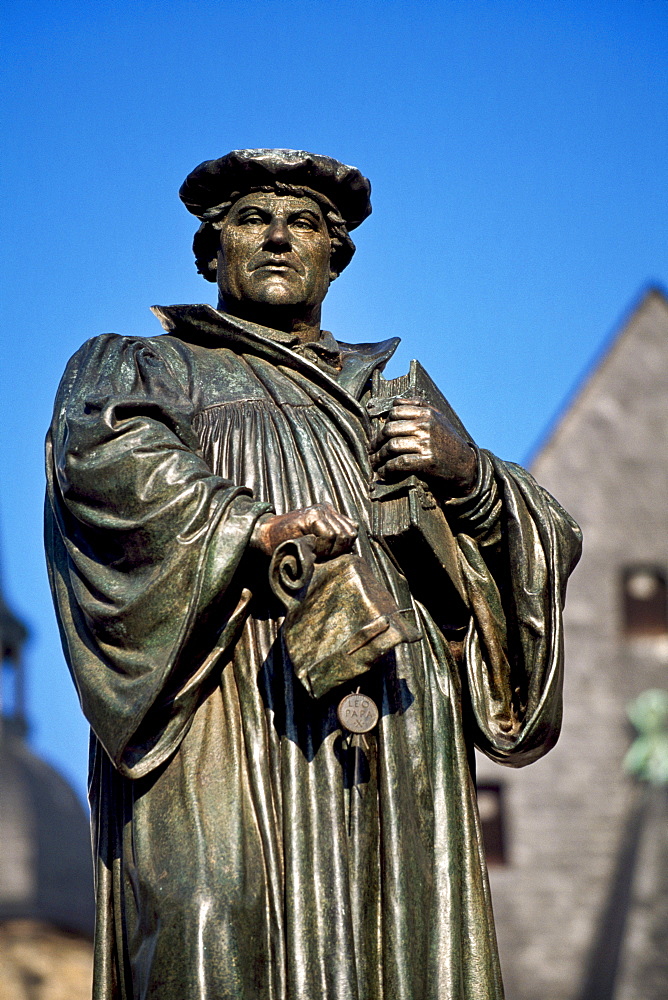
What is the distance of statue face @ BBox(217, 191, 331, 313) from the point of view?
6574mm

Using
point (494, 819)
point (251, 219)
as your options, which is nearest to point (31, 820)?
point (494, 819)

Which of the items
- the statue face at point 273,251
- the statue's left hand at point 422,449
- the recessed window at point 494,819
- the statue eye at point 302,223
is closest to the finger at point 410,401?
the statue's left hand at point 422,449

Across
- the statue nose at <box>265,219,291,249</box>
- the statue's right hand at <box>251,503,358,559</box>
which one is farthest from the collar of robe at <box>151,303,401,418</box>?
the statue's right hand at <box>251,503,358,559</box>

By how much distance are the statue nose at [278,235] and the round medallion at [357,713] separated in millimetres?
1482

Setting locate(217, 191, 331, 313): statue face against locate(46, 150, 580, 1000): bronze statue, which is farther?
locate(217, 191, 331, 313): statue face

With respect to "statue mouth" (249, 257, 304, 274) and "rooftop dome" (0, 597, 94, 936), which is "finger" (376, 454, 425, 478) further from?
"rooftop dome" (0, 597, 94, 936)

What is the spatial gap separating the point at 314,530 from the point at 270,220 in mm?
1258

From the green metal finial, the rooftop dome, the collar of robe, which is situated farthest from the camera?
the rooftop dome

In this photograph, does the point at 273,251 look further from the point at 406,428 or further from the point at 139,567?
the point at 139,567

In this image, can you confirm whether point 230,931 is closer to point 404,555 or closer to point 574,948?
point 404,555

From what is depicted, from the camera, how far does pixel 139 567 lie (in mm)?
5801

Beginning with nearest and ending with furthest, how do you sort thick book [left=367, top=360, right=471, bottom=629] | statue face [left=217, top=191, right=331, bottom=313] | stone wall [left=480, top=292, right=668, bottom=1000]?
thick book [left=367, top=360, right=471, bottom=629] → statue face [left=217, top=191, right=331, bottom=313] → stone wall [left=480, top=292, right=668, bottom=1000]

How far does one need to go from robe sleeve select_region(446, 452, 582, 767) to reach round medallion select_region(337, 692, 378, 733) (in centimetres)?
45

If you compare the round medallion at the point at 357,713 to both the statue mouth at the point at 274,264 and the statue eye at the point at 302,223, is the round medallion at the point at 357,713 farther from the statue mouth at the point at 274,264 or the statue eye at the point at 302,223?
the statue eye at the point at 302,223
